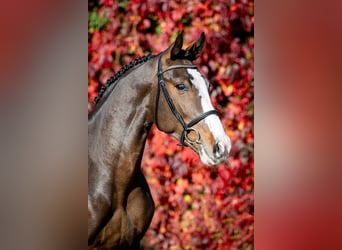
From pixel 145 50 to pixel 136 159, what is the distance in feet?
1.91

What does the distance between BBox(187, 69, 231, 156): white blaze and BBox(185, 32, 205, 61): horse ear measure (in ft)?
0.46

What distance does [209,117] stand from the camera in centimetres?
237

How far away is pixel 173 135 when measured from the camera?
8.10 feet

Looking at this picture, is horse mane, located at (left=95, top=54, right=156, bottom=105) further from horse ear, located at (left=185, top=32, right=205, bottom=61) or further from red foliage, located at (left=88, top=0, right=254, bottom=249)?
horse ear, located at (left=185, top=32, right=205, bottom=61)

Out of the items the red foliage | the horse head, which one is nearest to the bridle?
the horse head

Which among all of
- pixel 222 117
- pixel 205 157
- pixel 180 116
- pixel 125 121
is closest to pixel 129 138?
pixel 125 121

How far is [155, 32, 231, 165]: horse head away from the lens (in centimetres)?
237

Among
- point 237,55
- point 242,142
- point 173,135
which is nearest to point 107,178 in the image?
point 173,135

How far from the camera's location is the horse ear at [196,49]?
250 cm

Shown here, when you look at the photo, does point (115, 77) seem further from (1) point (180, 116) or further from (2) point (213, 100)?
(2) point (213, 100)

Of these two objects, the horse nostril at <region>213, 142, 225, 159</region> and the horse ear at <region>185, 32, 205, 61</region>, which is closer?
the horse nostril at <region>213, 142, 225, 159</region>

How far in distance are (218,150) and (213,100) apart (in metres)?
0.29

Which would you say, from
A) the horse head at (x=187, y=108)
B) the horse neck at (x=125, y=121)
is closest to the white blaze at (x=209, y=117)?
the horse head at (x=187, y=108)
